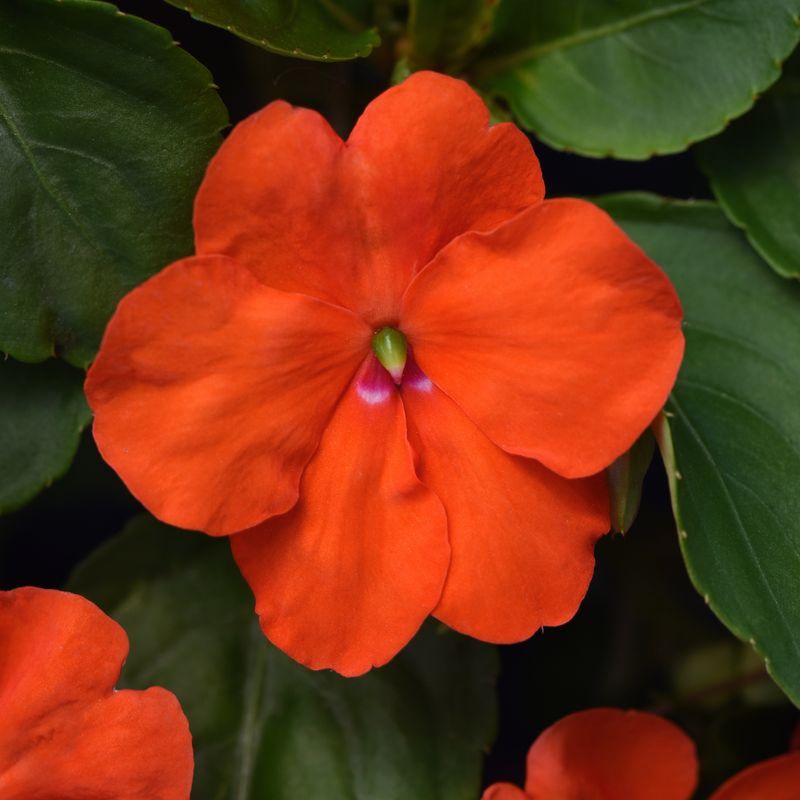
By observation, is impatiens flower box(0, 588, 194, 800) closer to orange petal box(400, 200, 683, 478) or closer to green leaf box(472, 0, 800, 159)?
orange petal box(400, 200, 683, 478)

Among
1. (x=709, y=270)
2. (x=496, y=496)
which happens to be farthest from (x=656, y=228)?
(x=496, y=496)

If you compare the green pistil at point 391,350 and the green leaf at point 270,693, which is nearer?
the green pistil at point 391,350

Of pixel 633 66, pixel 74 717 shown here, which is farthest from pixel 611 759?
pixel 633 66

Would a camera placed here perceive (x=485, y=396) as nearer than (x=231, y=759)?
Yes

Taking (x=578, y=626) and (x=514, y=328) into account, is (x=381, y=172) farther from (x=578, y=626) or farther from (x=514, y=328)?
(x=578, y=626)

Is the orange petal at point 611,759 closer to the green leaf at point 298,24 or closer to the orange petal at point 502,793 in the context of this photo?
the orange petal at point 502,793

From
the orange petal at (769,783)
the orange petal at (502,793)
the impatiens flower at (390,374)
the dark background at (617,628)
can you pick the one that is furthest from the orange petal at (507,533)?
the dark background at (617,628)

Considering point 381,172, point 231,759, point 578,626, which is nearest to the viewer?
point 381,172
